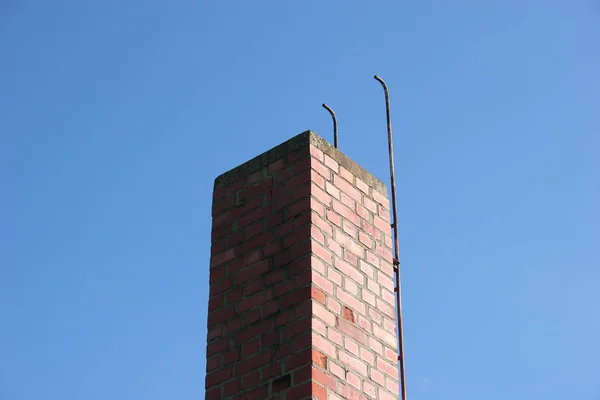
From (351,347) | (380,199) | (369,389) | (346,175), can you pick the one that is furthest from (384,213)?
(369,389)

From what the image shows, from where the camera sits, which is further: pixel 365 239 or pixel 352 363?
pixel 365 239

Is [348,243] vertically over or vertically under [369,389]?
over

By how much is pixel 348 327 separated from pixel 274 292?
0.34 m

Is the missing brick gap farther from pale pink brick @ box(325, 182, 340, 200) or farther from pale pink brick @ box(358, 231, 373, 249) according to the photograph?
pale pink brick @ box(325, 182, 340, 200)

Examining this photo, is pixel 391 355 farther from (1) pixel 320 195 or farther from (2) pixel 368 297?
(1) pixel 320 195

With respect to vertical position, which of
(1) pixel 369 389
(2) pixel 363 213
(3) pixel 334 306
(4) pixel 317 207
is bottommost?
(1) pixel 369 389

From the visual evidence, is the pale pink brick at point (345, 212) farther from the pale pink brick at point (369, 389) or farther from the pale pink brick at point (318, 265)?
the pale pink brick at point (369, 389)

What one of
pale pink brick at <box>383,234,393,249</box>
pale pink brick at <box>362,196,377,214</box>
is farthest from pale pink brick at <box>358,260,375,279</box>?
pale pink brick at <box>362,196,377,214</box>

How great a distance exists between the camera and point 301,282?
3.84 meters

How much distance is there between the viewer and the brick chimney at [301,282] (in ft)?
12.3

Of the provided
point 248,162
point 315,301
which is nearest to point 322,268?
point 315,301

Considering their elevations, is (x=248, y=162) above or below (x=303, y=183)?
above

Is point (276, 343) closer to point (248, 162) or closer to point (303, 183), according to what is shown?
point (303, 183)

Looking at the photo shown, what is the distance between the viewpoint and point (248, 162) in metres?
4.46
